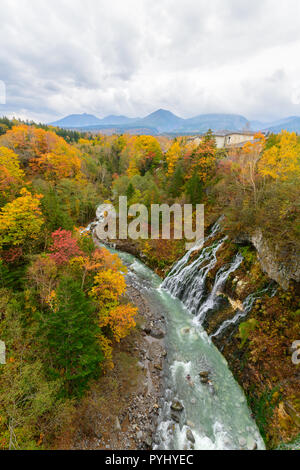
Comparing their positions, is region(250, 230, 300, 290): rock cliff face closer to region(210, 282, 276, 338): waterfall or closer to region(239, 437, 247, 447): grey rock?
region(210, 282, 276, 338): waterfall

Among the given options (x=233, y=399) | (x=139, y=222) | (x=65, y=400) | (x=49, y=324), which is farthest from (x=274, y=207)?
(x=139, y=222)

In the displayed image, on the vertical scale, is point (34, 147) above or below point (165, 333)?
above

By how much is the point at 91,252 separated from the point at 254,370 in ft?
51.4

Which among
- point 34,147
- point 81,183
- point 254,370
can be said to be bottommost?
point 254,370

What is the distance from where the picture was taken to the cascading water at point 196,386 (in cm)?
1131

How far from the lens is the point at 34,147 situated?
42438mm

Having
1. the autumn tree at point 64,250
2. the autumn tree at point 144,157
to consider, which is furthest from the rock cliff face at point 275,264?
the autumn tree at point 144,157

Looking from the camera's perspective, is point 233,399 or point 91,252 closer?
point 233,399

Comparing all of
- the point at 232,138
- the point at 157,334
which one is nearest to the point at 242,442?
the point at 157,334

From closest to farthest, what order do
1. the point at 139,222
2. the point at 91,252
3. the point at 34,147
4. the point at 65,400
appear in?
the point at 65,400
the point at 91,252
the point at 139,222
the point at 34,147

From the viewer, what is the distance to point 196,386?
1414 cm

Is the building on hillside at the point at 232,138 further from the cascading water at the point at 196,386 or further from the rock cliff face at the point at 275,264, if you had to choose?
the rock cliff face at the point at 275,264
